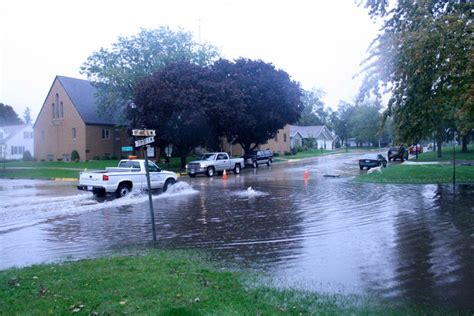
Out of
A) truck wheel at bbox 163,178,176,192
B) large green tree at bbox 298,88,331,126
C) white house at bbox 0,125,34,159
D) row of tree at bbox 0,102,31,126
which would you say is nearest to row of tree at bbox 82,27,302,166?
truck wheel at bbox 163,178,176,192

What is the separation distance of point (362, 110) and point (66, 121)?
6292cm

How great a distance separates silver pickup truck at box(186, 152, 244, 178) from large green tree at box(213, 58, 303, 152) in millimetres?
6481

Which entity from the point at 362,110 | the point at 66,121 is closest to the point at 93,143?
the point at 66,121

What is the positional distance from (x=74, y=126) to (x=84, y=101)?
12.0 feet

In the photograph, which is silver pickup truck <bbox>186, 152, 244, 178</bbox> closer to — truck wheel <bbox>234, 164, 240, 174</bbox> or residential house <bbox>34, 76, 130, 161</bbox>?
truck wheel <bbox>234, 164, 240, 174</bbox>

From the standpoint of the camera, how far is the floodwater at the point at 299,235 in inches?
278

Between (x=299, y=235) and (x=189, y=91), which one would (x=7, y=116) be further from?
(x=299, y=235)

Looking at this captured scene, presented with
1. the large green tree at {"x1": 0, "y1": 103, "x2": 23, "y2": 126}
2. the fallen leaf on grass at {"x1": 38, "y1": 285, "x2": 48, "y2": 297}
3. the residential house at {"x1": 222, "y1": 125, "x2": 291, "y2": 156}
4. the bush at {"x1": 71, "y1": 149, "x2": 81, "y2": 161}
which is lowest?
the fallen leaf on grass at {"x1": 38, "y1": 285, "x2": 48, "y2": 297}

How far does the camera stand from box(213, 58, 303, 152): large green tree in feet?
150

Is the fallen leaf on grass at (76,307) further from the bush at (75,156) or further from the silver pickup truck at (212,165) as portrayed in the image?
the bush at (75,156)

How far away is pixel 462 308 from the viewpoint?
568 centimetres

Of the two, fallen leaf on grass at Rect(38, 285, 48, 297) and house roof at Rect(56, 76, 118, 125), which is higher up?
house roof at Rect(56, 76, 118, 125)

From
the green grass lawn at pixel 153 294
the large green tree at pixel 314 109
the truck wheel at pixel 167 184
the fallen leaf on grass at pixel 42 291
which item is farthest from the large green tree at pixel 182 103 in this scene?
the large green tree at pixel 314 109

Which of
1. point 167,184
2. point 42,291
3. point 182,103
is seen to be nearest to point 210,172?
point 182,103
